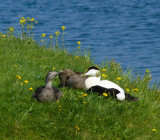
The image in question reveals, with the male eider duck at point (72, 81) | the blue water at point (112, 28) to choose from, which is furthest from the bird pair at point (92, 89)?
the blue water at point (112, 28)

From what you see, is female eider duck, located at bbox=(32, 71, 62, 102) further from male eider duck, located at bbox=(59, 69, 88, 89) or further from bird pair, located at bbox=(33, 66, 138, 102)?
male eider duck, located at bbox=(59, 69, 88, 89)

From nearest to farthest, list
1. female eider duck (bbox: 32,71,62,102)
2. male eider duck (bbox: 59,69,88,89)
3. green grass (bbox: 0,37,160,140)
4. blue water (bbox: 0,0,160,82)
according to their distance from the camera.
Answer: green grass (bbox: 0,37,160,140) < female eider duck (bbox: 32,71,62,102) < male eider duck (bbox: 59,69,88,89) < blue water (bbox: 0,0,160,82)

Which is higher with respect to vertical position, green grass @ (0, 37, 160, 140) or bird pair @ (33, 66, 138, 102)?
bird pair @ (33, 66, 138, 102)

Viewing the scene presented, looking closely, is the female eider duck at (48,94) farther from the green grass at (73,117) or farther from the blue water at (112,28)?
the blue water at (112,28)

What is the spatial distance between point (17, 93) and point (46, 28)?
1894cm

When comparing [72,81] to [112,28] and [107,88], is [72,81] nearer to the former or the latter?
[107,88]

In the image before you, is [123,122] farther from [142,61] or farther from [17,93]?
[142,61]

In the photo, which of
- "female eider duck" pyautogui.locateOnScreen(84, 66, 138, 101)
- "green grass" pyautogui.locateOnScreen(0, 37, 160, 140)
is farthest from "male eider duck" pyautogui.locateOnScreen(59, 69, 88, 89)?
"female eider duck" pyautogui.locateOnScreen(84, 66, 138, 101)

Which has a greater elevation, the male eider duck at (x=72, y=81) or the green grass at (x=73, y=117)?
the male eider duck at (x=72, y=81)

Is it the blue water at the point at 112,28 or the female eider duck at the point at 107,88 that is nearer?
the female eider duck at the point at 107,88

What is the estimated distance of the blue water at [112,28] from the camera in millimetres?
19109

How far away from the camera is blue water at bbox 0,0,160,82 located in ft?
62.7

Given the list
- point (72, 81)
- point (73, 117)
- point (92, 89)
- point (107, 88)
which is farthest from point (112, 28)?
point (73, 117)

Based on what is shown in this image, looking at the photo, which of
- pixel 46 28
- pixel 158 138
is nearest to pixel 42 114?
pixel 158 138
